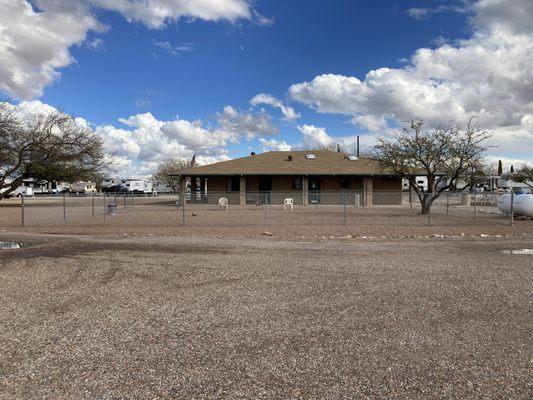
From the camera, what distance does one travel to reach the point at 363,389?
3814 millimetres

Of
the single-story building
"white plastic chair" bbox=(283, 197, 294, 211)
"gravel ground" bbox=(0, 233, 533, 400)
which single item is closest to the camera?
"gravel ground" bbox=(0, 233, 533, 400)

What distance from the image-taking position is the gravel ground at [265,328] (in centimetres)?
392

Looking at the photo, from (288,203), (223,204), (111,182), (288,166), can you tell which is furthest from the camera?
(111,182)

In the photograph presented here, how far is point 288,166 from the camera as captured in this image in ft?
124

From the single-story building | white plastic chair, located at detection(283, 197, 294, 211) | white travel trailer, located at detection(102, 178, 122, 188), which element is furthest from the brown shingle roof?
white travel trailer, located at detection(102, 178, 122, 188)

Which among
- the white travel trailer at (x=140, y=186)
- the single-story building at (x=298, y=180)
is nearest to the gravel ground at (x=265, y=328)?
the single-story building at (x=298, y=180)

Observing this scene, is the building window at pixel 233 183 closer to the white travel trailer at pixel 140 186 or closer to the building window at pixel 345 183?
the building window at pixel 345 183

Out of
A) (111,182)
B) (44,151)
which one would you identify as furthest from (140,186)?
(44,151)

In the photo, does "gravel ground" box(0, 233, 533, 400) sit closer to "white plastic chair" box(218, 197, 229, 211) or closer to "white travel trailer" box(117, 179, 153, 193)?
"white plastic chair" box(218, 197, 229, 211)

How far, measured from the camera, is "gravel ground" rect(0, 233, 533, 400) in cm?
392

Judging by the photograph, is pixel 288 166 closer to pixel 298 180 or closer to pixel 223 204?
pixel 298 180

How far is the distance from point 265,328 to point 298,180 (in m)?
32.4

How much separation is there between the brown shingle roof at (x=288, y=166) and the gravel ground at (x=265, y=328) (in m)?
25.9

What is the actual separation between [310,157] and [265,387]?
37.8 m
